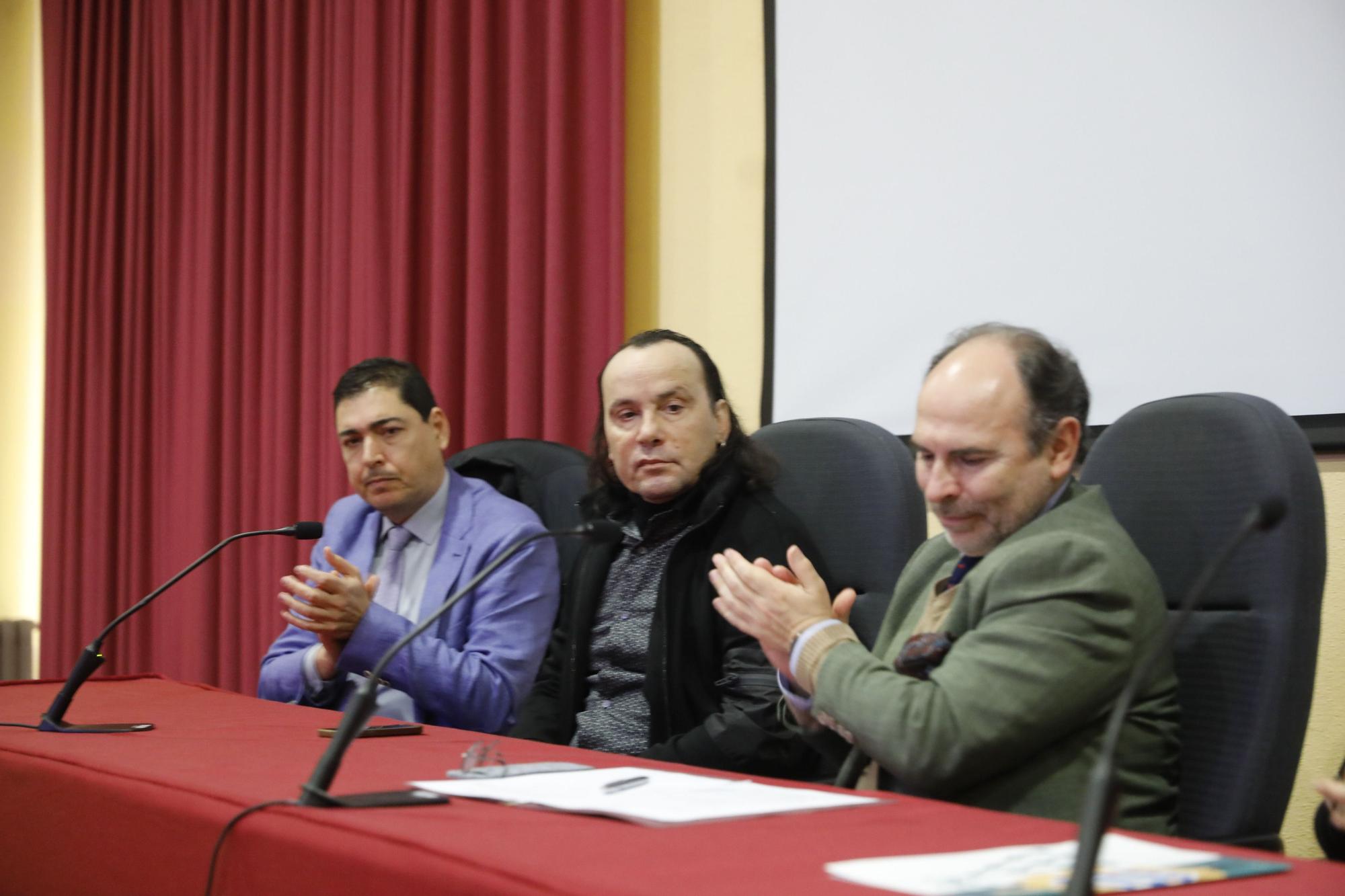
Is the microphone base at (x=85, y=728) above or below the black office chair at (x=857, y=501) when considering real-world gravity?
below

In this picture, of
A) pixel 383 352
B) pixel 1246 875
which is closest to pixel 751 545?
pixel 1246 875

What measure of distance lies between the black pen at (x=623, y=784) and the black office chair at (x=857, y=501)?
860 mm

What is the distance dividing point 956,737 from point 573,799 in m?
0.44

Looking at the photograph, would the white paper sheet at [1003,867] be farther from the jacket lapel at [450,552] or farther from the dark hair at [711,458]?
the jacket lapel at [450,552]

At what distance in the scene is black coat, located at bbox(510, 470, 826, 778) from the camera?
2.09 metres

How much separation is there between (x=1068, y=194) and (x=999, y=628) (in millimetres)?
1382

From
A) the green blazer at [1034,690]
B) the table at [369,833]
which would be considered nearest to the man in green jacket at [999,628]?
the green blazer at [1034,690]

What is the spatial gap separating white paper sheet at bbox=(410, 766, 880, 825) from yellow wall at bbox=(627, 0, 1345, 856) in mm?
1806

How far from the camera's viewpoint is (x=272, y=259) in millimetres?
4246

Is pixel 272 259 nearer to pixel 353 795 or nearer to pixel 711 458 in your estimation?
pixel 711 458

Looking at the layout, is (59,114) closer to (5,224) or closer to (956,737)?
(5,224)

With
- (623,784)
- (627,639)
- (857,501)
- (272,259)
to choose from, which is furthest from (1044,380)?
(272,259)

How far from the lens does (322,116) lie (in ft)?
13.5

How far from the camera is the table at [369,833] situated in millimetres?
955
